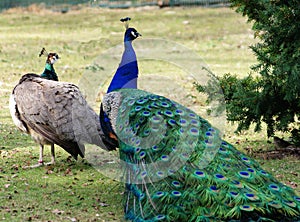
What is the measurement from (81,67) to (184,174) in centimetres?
929

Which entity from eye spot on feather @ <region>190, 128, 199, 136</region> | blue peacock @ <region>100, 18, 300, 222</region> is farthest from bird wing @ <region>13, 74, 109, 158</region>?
eye spot on feather @ <region>190, 128, 199, 136</region>

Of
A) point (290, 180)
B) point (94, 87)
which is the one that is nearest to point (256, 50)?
point (290, 180)

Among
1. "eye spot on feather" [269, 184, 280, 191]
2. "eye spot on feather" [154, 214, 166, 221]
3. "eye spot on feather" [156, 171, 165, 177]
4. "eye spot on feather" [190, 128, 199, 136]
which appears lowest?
"eye spot on feather" [154, 214, 166, 221]

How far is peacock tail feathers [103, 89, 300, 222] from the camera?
4918 mm

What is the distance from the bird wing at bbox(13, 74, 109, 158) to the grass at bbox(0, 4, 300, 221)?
0.40 meters

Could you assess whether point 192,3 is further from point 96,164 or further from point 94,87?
point 96,164

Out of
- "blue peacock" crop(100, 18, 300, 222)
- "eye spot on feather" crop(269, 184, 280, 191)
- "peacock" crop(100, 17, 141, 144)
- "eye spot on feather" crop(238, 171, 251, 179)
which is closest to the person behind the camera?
"blue peacock" crop(100, 18, 300, 222)

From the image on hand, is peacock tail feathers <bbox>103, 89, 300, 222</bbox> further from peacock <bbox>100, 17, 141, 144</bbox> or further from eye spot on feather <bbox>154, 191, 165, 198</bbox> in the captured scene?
peacock <bbox>100, 17, 141, 144</bbox>

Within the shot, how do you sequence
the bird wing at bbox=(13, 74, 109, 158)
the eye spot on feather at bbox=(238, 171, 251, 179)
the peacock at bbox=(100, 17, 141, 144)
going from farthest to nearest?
1. the bird wing at bbox=(13, 74, 109, 158)
2. the peacock at bbox=(100, 17, 141, 144)
3. the eye spot on feather at bbox=(238, 171, 251, 179)

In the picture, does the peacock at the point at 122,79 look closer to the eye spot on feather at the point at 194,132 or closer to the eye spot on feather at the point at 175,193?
the eye spot on feather at the point at 194,132

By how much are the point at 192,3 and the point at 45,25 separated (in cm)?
536

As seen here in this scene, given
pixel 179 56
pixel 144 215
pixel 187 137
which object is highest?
pixel 187 137

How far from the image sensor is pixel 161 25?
19781mm

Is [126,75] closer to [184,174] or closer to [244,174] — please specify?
[184,174]
